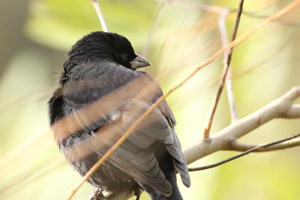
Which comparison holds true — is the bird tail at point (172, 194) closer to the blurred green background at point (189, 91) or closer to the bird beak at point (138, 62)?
the blurred green background at point (189, 91)

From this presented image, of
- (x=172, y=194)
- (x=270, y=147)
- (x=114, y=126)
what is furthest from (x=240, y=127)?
(x=114, y=126)

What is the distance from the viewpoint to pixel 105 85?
381cm

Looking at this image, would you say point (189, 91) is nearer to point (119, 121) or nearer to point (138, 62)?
point (119, 121)

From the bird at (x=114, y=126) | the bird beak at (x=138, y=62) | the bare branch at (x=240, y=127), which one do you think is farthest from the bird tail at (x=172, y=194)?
the bird beak at (x=138, y=62)

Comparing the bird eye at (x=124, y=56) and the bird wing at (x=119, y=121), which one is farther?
the bird eye at (x=124, y=56)

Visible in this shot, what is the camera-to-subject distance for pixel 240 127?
140 inches

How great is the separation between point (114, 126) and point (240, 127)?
2.51 ft

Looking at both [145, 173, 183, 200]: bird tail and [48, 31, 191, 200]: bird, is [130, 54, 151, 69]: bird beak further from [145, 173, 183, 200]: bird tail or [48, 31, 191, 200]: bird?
[145, 173, 183, 200]: bird tail

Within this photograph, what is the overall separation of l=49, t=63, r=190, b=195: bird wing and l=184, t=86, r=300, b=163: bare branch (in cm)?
16

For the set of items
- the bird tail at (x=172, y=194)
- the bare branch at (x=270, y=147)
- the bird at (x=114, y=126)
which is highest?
the bird at (x=114, y=126)

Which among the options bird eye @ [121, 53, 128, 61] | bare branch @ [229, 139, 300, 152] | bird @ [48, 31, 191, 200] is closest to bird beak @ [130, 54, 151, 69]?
bird eye @ [121, 53, 128, 61]

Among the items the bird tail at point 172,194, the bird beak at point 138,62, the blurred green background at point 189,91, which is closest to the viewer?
the bird tail at point 172,194

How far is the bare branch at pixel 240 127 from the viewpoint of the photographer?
11.3 feet

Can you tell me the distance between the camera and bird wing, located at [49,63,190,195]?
10.5 ft
